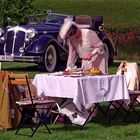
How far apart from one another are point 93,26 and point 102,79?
12021 millimetres

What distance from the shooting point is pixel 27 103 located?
9.09 metres

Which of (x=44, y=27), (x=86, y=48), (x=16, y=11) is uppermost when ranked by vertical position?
(x=16, y=11)

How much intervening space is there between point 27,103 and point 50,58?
35.1 ft

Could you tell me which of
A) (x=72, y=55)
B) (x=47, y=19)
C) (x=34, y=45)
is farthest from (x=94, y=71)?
(x=47, y=19)

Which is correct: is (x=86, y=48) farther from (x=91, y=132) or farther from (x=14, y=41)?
(x=14, y=41)

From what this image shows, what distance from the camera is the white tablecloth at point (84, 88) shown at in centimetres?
934

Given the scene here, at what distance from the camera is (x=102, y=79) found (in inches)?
381

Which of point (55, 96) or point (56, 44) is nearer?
point (55, 96)

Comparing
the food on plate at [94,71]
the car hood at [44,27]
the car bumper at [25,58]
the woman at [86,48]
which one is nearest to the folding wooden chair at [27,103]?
the food on plate at [94,71]

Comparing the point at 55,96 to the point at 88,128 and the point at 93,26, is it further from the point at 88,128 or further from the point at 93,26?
the point at 93,26

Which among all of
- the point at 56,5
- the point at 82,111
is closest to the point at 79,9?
the point at 56,5

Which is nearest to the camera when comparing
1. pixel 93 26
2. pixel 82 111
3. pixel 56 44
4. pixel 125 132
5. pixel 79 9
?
pixel 125 132

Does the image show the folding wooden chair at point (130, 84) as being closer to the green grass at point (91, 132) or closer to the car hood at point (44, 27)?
the green grass at point (91, 132)

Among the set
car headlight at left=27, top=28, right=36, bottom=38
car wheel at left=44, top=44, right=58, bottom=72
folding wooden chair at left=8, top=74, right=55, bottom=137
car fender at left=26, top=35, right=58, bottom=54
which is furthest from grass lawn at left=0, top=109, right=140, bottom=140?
car headlight at left=27, top=28, right=36, bottom=38
